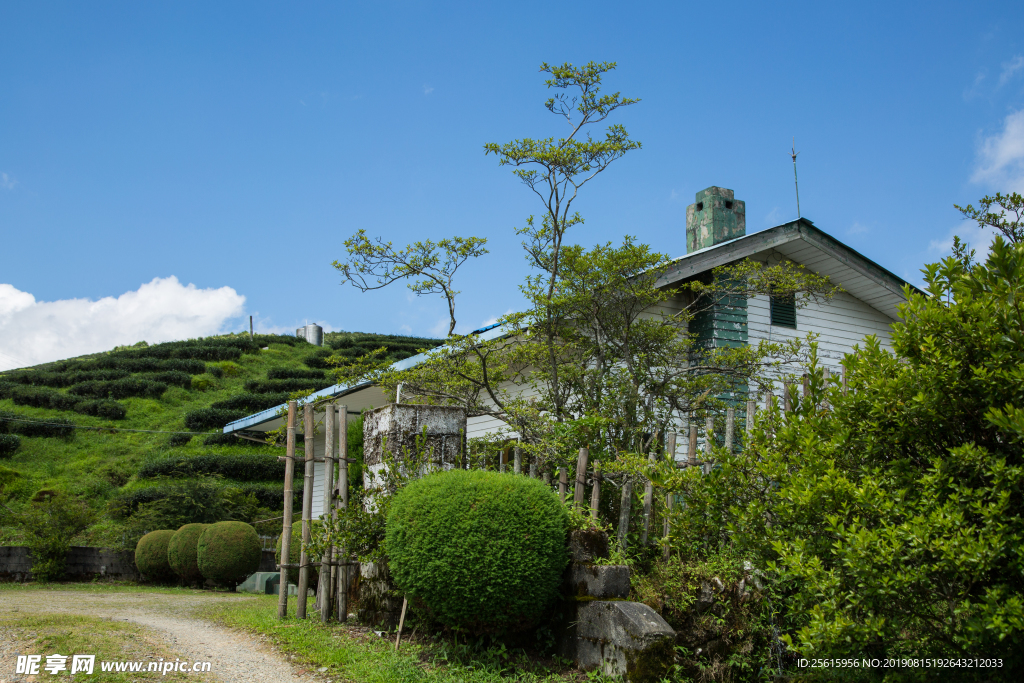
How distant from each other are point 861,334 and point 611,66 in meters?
7.19

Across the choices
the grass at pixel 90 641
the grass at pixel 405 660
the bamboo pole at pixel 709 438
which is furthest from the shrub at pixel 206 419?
the bamboo pole at pixel 709 438

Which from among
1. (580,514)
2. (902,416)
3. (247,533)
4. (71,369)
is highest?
(71,369)

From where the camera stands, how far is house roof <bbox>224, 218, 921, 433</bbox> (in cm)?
1119

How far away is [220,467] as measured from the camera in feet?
85.7

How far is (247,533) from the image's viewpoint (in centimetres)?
1536

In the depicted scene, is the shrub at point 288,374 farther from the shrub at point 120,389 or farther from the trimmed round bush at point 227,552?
the trimmed round bush at point 227,552

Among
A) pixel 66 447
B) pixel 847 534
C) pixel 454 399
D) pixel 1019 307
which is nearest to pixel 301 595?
pixel 454 399

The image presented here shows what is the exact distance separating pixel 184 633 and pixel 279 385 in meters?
28.3

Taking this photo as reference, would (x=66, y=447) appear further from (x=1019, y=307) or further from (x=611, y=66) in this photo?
(x=1019, y=307)

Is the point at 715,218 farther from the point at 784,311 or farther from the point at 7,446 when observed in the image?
the point at 7,446

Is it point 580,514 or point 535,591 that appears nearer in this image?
point 535,591

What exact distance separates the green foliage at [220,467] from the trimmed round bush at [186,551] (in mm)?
9618

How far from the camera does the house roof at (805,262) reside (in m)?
11.2

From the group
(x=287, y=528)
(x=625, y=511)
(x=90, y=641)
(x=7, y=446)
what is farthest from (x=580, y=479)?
(x=7, y=446)
